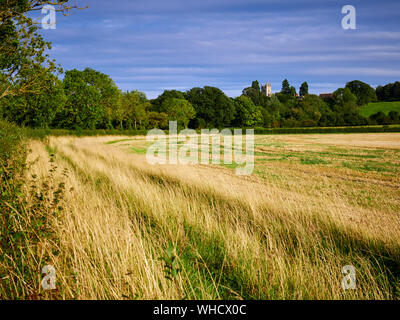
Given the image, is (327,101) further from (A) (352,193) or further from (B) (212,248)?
(B) (212,248)

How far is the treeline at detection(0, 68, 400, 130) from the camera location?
3825 centimetres

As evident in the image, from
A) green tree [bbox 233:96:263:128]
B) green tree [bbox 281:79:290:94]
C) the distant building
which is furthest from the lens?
green tree [bbox 281:79:290:94]

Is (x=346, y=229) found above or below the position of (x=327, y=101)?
below

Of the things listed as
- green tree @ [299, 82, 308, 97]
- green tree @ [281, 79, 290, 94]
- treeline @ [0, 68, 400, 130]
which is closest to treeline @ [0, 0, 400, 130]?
treeline @ [0, 68, 400, 130]

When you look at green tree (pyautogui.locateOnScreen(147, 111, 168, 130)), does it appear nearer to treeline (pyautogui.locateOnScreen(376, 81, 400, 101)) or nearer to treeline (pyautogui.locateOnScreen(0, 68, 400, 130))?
treeline (pyautogui.locateOnScreen(0, 68, 400, 130))

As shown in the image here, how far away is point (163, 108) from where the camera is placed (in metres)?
83.8

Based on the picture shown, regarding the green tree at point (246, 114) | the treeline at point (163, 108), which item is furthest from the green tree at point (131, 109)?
the green tree at point (246, 114)

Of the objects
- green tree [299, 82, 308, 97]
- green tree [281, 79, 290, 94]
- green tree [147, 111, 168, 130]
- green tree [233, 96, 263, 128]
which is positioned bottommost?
green tree [147, 111, 168, 130]

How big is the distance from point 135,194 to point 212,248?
3521mm

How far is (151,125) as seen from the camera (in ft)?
245

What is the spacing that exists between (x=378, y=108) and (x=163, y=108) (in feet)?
220

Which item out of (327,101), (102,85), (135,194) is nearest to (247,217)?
(135,194)

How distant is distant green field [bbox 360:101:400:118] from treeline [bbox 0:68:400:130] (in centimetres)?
201
